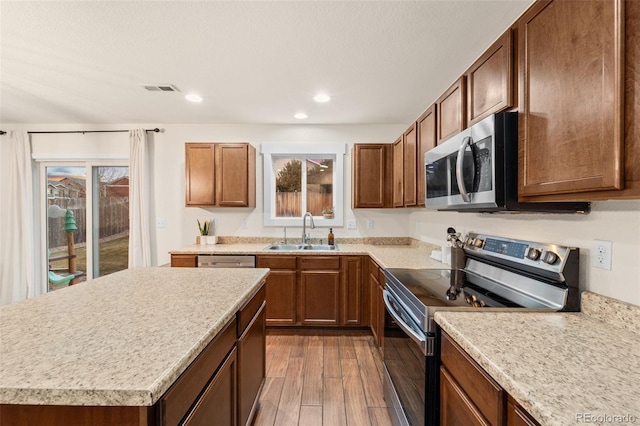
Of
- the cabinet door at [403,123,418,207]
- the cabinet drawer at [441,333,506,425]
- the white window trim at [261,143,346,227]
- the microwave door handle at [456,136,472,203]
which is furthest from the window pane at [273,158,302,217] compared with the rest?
the cabinet drawer at [441,333,506,425]

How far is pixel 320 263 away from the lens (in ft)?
9.86

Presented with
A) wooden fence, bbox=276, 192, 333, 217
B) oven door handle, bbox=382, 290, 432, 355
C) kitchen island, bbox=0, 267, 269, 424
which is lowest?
oven door handle, bbox=382, 290, 432, 355

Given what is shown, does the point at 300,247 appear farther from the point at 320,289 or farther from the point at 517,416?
the point at 517,416

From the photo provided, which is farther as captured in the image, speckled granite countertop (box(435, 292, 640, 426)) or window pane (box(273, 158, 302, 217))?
window pane (box(273, 158, 302, 217))

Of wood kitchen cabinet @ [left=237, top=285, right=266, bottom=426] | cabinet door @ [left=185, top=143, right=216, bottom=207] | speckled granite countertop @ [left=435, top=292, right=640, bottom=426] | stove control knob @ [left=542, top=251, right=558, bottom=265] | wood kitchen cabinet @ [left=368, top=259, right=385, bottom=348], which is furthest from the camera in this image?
cabinet door @ [left=185, top=143, right=216, bottom=207]

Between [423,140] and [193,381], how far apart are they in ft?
7.29

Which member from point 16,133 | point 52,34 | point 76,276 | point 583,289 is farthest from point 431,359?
point 16,133

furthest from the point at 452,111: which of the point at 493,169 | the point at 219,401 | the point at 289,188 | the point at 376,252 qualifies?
the point at 289,188

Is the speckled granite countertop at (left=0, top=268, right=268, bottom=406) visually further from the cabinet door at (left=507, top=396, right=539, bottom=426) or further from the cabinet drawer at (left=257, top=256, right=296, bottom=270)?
the cabinet drawer at (left=257, top=256, right=296, bottom=270)

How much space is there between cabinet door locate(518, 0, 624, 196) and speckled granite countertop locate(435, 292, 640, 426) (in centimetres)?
50

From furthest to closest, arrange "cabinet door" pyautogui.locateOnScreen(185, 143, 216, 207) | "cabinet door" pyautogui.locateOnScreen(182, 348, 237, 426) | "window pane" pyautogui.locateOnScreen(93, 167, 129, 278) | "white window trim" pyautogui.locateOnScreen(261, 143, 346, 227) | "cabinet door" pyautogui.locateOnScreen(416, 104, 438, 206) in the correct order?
1. "window pane" pyautogui.locateOnScreen(93, 167, 129, 278)
2. "white window trim" pyautogui.locateOnScreen(261, 143, 346, 227)
3. "cabinet door" pyautogui.locateOnScreen(185, 143, 216, 207)
4. "cabinet door" pyautogui.locateOnScreen(416, 104, 438, 206)
5. "cabinet door" pyautogui.locateOnScreen(182, 348, 237, 426)

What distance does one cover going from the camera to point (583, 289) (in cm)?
123

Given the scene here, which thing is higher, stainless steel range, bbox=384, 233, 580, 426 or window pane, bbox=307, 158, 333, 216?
window pane, bbox=307, 158, 333, 216

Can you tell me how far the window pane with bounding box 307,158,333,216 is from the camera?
3.73m
